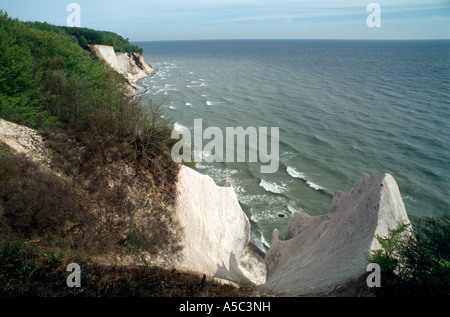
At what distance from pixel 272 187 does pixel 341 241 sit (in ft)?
54.1

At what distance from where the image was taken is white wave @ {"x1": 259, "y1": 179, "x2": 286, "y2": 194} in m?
28.3

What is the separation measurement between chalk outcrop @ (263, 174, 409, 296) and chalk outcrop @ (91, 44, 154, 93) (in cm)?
6053

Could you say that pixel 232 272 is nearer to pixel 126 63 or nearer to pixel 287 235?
pixel 287 235

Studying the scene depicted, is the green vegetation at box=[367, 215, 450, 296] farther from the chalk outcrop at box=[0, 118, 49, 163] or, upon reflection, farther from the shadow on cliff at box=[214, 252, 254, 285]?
the chalk outcrop at box=[0, 118, 49, 163]

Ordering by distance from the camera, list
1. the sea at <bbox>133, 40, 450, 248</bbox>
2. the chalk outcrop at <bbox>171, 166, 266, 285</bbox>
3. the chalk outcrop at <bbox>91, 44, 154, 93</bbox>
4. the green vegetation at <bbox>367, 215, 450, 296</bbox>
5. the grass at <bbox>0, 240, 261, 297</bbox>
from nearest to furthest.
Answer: the grass at <bbox>0, 240, 261, 297</bbox>
the green vegetation at <bbox>367, 215, 450, 296</bbox>
the chalk outcrop at <bbox>171, 166, 266, 285</bbox>
the sea at <bbox>133, 40, 450, 248</bbox>
the chalk outcrop at <bbox>91, 44, 154, 93</bbox>

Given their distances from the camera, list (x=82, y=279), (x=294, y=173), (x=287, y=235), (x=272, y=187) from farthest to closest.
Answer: (x=294, y=173) → (x=272, y=187) → (x=287, y=235) → (x=82, y=279)

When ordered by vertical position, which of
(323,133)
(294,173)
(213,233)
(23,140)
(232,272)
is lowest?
(232,272)

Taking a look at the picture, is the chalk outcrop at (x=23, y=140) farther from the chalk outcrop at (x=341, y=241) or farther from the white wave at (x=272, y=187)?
the white wave at (x=272, y=187)

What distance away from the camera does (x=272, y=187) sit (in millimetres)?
28938

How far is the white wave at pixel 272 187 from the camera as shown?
28.3m

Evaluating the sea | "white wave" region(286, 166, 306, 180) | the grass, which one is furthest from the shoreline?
the grass

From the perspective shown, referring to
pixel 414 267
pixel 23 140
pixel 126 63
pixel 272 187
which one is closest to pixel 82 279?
pixel 23 140
